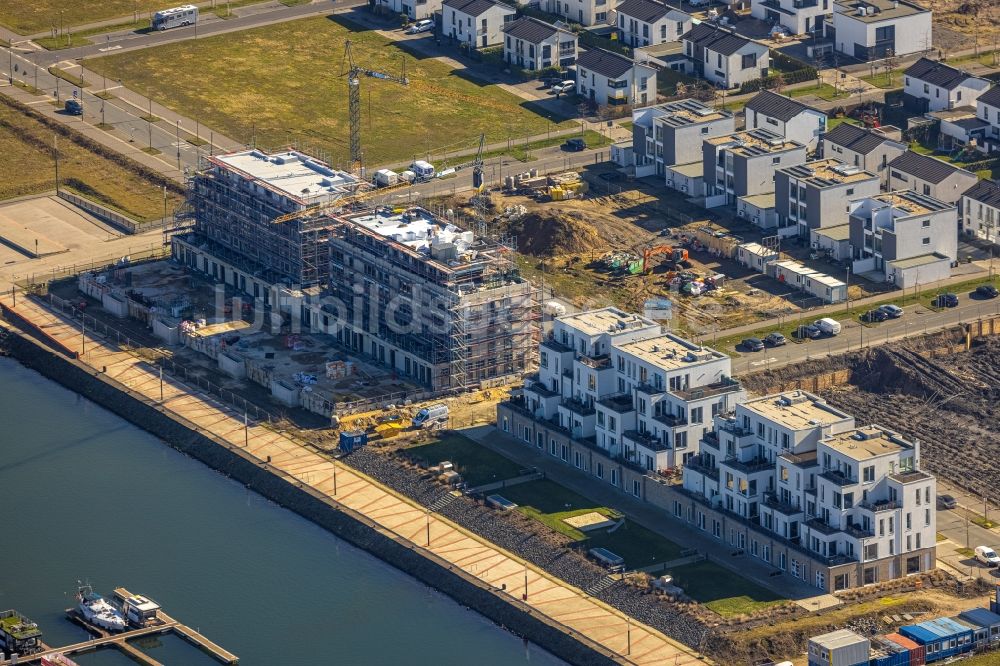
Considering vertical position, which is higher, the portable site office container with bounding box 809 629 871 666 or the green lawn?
the portable site office container with bounding box 809 629 871 666

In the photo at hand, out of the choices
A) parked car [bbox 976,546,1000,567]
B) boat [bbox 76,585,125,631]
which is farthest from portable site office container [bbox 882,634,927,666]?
boat [bbox 76,585,125,631]

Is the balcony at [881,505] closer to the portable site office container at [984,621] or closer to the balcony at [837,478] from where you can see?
the balcony at [837,478]

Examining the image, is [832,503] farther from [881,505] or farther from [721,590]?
[721,590]

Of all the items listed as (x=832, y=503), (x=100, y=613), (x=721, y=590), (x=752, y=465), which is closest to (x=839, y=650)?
(x=721, y=590)

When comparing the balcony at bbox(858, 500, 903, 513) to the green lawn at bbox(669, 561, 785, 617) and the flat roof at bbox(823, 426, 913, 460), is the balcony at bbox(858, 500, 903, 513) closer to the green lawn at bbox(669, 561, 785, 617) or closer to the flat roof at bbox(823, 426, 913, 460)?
the flat roof at bbox(823, 426, 913, 460)

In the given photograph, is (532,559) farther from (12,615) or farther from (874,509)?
(12,615)

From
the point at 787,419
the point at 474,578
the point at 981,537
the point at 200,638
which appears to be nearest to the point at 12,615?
the point at 200,638
